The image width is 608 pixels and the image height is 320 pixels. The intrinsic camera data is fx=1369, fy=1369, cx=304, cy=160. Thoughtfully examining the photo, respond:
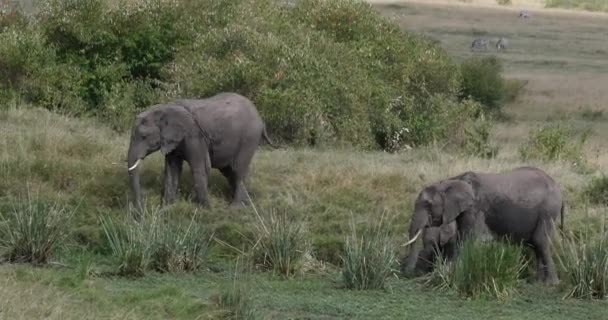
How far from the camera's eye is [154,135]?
58.3 feet

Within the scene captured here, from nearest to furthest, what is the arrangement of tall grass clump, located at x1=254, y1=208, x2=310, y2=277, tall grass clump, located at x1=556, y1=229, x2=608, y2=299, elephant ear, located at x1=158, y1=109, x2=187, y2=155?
tall grass clump, located at x1=556, y1=229, x2=608, y2=299 < tall grass clump, located at x1=254, y1=208, x2=310, y2=277 < elephant ear, located at x1=158, y1=109, x2=187, y2=155

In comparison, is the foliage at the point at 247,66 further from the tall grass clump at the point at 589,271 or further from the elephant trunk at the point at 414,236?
the tall grass clump at the point at 589,271

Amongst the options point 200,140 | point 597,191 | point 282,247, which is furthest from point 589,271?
Answer: point 200,140

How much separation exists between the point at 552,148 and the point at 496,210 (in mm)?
8746

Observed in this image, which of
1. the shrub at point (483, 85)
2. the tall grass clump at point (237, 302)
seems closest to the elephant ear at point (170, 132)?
the tall grass clump at point (237, 302)

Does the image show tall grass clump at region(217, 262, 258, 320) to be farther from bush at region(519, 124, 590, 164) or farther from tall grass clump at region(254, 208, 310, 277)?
bush at region(519, 124, 590, 164)

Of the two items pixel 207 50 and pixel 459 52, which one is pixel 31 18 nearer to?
pixel 207 50

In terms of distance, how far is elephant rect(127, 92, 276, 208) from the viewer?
17.8 m

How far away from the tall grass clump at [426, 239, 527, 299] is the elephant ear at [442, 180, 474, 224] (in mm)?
810

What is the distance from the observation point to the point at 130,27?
26.0 meters

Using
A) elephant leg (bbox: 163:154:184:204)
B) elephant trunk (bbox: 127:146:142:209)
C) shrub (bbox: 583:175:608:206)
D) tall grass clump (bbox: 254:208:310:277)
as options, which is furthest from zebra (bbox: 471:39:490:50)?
tall grass clump (bbox: 254:208:310:277)

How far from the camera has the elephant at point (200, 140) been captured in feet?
58.4

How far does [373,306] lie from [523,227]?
284cm

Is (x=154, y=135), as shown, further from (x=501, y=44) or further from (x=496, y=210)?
(x=501, y=44)
